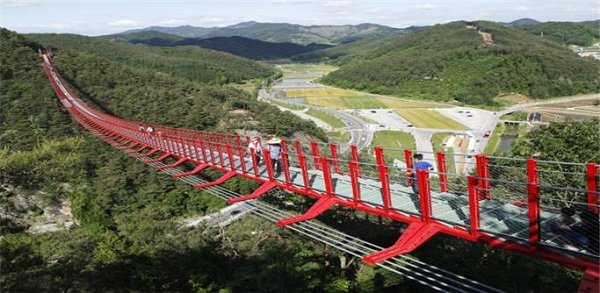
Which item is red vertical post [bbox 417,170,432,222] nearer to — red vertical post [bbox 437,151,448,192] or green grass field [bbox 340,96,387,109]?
red vertical post [bbox 437,151,448,192]

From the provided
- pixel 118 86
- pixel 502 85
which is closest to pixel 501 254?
pixel 118 86

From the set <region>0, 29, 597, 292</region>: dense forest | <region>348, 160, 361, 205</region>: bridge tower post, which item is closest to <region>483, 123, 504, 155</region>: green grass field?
<region>0, 29, 597, 292</region>: dense forest

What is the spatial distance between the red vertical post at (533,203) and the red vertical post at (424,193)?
1618mm

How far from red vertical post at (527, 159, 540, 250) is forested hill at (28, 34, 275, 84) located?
13425cm

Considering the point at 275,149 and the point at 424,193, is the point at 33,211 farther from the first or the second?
the point at 424,193

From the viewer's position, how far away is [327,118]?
322 feet

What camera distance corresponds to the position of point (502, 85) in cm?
12962

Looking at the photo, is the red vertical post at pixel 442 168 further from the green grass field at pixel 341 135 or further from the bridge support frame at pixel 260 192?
the green grass field at pixel 341 135

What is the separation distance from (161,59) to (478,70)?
110m

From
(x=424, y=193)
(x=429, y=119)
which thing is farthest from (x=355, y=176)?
(x=429, y=119)

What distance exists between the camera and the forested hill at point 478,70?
4855 inches

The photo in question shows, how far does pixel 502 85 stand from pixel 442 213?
136784 mm

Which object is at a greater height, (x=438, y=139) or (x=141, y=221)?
(x=141, y=221)

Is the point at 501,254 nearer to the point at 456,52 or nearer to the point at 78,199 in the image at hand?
the point at 78,199
